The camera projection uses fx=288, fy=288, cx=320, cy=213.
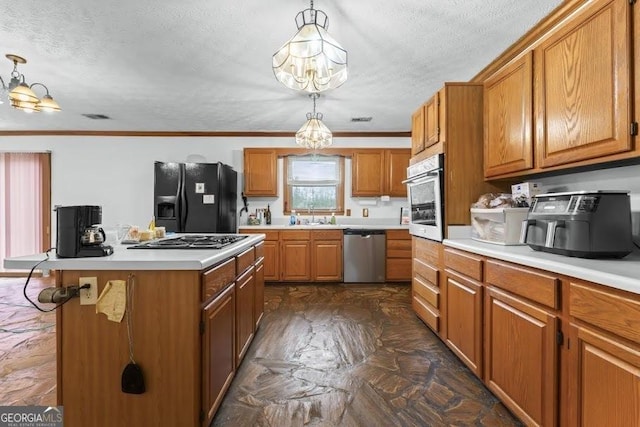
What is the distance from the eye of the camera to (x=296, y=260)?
14.0 feet

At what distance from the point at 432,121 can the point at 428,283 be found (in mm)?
1439

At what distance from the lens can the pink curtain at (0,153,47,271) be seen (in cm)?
462

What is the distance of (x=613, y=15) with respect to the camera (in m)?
1.33

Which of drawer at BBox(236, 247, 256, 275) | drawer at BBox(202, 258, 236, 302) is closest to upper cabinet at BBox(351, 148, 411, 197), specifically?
drawer at BBox(236, 247, 256, 275)

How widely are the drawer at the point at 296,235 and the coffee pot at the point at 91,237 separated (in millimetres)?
2956

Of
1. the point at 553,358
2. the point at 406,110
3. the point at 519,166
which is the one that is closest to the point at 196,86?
the point at 406,110

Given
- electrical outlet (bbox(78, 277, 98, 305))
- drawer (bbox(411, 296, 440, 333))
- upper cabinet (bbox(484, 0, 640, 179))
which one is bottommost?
drawer (bbox(411, 296, 440, 333))

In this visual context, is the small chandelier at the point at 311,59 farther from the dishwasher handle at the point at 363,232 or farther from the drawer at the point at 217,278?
the dishwasher handle at the point at 363,232

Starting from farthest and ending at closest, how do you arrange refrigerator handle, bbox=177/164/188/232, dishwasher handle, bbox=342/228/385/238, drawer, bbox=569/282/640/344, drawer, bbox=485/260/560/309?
dishwasher handle, bbox=342/228/385/238
refrigerator handle, bbox=177/164/188/232
drawer, bbox=485/260/560/309
drawer, bbox=569/282/640/344

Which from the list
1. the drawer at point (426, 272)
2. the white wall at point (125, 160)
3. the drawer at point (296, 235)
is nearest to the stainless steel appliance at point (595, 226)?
the drawer at point (426, 272)

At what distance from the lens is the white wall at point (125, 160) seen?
15.6ft

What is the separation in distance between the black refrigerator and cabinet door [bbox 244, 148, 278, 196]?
0.64 meters

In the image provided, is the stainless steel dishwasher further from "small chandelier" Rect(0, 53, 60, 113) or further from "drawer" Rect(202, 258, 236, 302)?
"small chandelier" Rect(0, 53, 60, 113)

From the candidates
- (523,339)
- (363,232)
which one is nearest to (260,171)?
(363,232)
